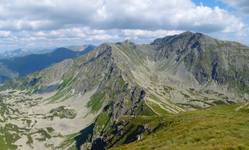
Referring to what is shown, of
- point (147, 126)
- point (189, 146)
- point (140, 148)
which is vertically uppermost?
point (189, 146)

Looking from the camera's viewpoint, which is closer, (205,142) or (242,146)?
(242,146)

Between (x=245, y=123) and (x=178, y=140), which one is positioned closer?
(x=178, y=140)

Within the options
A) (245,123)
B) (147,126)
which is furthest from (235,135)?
(147,126)

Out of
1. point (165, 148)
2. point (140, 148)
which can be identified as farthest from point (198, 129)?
point (165, 148)

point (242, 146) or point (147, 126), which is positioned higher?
point (242, 146)

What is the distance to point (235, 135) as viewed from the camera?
225 ft

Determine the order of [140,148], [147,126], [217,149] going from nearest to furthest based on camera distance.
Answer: [217,149] < [140,148] < [147,126]

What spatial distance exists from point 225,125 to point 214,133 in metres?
9.84

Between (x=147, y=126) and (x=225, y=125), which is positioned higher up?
(x=225, y=125)

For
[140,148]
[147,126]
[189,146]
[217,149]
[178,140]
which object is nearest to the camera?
[217,149]

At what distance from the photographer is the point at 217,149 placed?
184 ft

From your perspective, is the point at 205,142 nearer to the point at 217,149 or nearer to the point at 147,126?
the point at 217,149

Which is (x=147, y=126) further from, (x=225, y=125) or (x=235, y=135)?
(x=235, y=135)

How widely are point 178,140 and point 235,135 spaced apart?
11.0 metres
